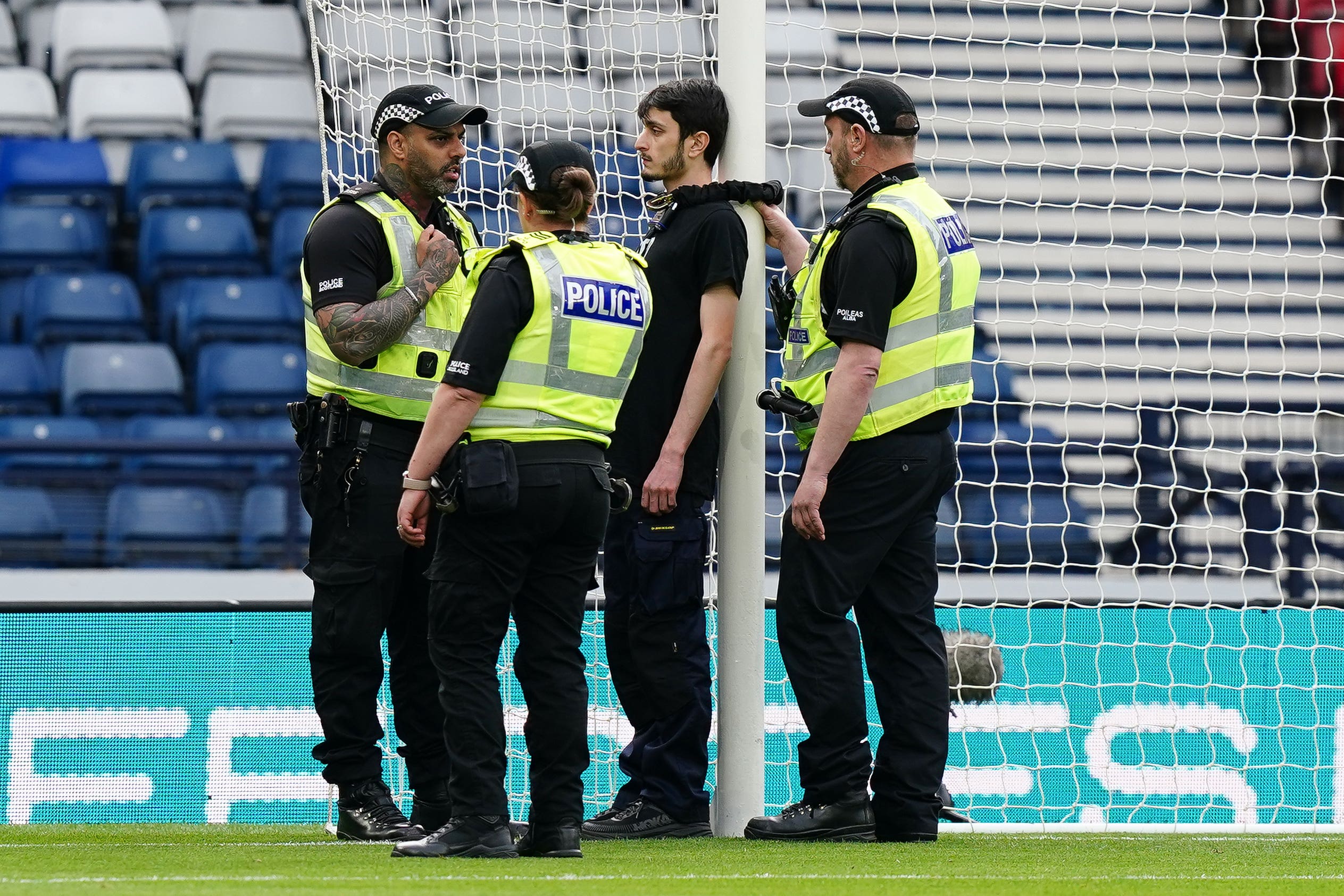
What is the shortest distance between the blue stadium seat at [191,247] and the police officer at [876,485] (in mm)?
5966

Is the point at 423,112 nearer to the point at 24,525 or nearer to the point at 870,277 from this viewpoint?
the point at 870,277

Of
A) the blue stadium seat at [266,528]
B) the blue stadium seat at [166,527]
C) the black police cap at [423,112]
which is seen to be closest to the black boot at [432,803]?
the black police cap at [423,112]

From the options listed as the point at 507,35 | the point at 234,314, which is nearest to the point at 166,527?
the point at 234,314

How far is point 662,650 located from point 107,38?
8.25 meters

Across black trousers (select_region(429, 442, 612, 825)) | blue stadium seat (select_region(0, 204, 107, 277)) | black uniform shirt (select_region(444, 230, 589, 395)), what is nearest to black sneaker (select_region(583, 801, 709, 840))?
black trousers (select_region(429, 442, 612, 825))

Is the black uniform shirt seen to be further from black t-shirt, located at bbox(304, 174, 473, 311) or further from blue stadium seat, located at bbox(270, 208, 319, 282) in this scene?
blue stadium seat, located at bbox(270, 208, 319, 282)

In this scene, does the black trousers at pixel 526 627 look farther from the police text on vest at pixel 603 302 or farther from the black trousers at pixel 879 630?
the black trousers at pixel 879 630

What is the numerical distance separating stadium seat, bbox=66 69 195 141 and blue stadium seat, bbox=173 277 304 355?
1.76 m

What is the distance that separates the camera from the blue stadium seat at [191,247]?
380 inches

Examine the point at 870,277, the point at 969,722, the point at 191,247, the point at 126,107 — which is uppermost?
the point at 126,107

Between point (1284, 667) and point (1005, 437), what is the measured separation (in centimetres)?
275

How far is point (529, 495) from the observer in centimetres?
376

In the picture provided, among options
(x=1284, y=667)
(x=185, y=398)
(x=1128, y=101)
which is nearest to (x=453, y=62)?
(x=1284, y=667)

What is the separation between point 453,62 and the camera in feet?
18.0
